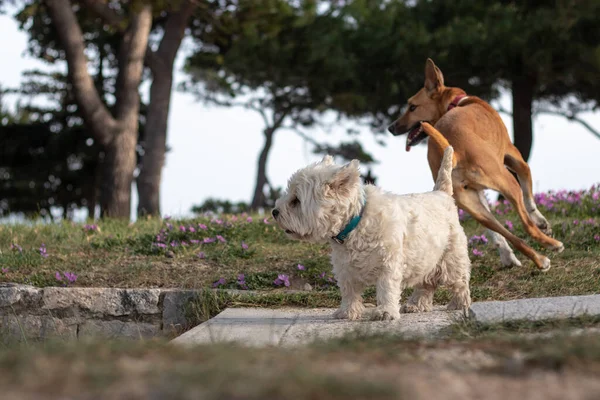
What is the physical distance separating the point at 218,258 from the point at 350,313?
3021mm

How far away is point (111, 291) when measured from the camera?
23.5 ft

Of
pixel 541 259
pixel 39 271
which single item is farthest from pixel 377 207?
pixel 39 271

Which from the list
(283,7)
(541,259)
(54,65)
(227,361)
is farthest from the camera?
(54,65)

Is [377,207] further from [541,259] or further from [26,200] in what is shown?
[26,200]

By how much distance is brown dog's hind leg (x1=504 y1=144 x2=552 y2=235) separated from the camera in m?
8.35

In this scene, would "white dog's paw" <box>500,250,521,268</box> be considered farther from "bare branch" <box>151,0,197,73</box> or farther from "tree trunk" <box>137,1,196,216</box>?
"bare branch" <box>151,0,197,73</box>

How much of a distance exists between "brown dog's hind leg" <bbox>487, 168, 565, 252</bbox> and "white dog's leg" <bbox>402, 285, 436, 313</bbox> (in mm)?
1746

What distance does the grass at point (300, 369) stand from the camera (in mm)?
2521

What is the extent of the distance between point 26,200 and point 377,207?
2047 cm

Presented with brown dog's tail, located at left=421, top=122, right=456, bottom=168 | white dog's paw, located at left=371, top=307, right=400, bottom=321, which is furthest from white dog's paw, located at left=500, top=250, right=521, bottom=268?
white dog's paw, located at left=371, top=307, right=400, bottom=321

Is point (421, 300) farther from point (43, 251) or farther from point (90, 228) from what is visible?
point (90, 228)

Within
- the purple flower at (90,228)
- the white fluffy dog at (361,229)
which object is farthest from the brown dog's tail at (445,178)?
the purple flower at (90,228)

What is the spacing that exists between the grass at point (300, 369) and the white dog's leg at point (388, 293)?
1.43 m

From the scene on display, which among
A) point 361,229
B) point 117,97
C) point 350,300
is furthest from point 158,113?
point 361,229
